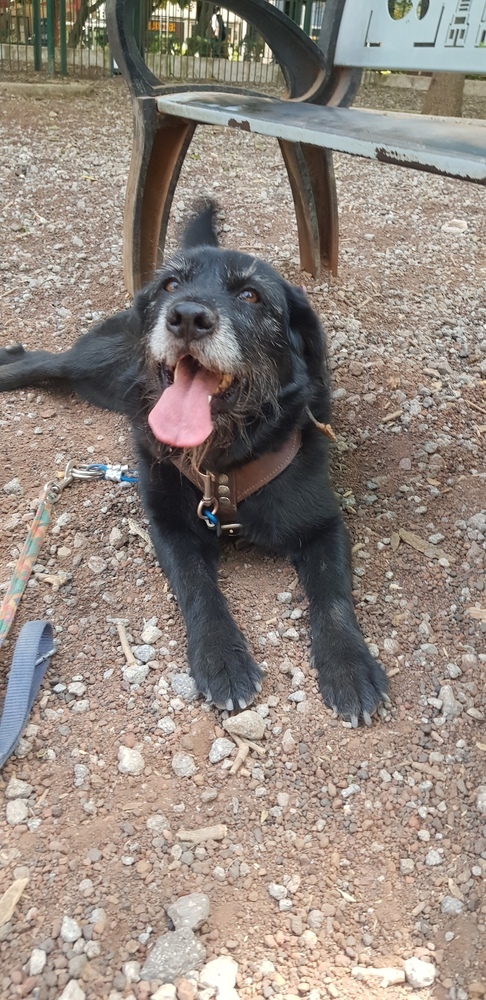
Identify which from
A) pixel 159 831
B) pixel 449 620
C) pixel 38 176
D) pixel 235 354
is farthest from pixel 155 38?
pixel 159 831

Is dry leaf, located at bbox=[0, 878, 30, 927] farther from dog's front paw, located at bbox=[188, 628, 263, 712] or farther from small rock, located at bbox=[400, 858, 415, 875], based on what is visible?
small rock, located at bbox=[400, 858, 415, 875]

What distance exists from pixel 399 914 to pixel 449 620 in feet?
3.26

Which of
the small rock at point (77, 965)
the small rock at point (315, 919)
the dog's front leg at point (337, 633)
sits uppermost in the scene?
the dog's front leg at point (337, 633)

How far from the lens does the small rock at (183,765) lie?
1.81 meters

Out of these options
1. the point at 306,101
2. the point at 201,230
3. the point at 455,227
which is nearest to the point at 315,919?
the point at 201,230

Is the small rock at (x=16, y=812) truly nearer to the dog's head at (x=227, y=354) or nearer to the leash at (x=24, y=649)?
the leash at (x=24, y=649)

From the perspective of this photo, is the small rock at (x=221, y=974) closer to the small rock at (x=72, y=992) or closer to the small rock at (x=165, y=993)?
the small rock at (x=165, y=993)

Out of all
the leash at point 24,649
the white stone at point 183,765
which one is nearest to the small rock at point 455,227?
the leash at point 24,649

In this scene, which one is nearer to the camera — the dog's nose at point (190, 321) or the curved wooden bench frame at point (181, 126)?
the dog's nose at point (190, 321)

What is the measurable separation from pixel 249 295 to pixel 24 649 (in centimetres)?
139

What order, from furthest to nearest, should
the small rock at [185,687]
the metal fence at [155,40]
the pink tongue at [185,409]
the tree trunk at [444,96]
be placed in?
the metal fence at [155,40] → the tree trunk at [444,96] → the pink tongue at [185,409] → the small rock at [185,687]

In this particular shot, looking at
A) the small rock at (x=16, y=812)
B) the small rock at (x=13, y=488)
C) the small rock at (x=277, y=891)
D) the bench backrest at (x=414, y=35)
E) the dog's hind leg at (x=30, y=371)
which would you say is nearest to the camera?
the small rock at (x=277, y=891)

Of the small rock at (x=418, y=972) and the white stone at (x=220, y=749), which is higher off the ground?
the small rock at (x=418, y=972)

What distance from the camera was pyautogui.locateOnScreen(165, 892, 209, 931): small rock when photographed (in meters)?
1.45
